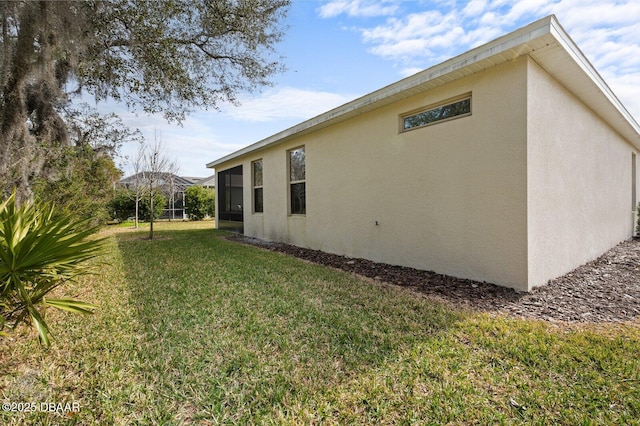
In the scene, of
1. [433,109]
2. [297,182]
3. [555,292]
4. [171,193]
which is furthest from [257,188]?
[171,193]

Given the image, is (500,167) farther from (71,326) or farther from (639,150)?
(639,150)

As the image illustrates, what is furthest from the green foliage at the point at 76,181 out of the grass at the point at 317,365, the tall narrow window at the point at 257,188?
the tall narrow window at the point at 257,188

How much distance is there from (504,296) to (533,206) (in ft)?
4.36

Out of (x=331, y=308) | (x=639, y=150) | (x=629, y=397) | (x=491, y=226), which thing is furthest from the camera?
(x=639, y=150)

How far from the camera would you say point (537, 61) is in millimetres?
4371

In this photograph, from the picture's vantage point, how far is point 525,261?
4.22m

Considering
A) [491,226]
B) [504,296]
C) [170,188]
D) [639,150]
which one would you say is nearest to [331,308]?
[504,296]

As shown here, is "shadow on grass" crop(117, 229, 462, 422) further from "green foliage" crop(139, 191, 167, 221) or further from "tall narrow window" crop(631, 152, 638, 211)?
"green foliage" crop(139, 191, 167, 221)

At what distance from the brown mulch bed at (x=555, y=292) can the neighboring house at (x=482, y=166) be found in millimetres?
215

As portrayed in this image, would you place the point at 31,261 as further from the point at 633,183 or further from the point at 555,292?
the point at 633,183

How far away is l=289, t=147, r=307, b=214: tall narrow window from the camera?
8766 millimetres

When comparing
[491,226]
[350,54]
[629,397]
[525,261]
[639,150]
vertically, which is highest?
[350,54]

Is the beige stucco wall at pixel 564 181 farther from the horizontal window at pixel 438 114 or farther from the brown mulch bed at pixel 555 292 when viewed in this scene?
the horizontal window at pixel 438 114

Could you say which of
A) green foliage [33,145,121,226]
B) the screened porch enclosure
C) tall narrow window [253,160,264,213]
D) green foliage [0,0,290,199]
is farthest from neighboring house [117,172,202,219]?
green foliage [0,0,290,199]
